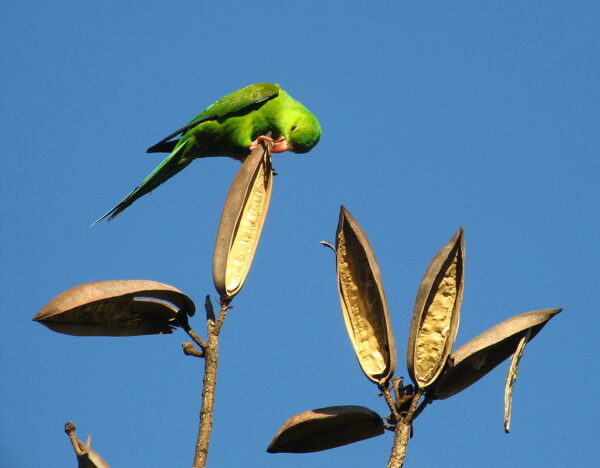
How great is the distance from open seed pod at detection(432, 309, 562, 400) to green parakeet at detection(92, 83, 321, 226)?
21.5 ft

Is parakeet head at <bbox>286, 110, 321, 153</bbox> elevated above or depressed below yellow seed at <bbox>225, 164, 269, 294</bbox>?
above

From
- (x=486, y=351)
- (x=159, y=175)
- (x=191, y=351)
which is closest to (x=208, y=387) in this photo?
(x=191, y=351)

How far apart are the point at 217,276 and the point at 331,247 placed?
39 cm

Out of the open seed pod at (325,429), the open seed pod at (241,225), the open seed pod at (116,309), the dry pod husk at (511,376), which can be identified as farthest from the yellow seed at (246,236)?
the dry pod husk at (511,376)

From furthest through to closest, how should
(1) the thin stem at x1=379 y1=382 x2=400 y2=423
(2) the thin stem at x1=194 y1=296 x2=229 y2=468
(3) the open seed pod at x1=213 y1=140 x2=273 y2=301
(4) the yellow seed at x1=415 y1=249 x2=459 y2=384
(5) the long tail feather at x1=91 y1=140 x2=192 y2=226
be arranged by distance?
(5) the long tail feather at x1=91 y1=140 x2=192 y2=226 < (3) the open seed pod at x1=213 y1=140 x2=273 y2=301 < (4) the yellow seed at x1=415 y1=249 x2=459 y2=384 < (1) the thin stem at x1=379 y1=382 x2=400 y2=423 < (2) the thin stem at x1=194 y1=296 x2=229 y2=468

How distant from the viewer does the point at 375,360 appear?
2.48 meters

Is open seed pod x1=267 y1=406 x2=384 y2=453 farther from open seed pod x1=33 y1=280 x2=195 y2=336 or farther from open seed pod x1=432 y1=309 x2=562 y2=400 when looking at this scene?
open seed pod x1=33 y1=280 x2=195 y2=336

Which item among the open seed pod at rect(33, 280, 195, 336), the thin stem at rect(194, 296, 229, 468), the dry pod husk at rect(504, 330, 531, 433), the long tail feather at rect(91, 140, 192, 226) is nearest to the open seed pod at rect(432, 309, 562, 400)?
the dry pod husk at rect(504, 330, 531, 433)

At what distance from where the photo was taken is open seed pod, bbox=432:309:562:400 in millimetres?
2408

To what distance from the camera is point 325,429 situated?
2420 mm

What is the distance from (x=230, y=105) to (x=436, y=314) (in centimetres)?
663

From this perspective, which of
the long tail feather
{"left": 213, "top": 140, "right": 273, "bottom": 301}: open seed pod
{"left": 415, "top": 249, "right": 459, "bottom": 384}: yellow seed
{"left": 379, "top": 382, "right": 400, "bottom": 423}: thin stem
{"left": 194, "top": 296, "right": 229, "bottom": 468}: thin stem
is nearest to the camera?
{"left": 194, "top": 296, "right": 229, "bottom": 468}: thin stem

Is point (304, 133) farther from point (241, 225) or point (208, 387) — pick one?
point (208, 387)

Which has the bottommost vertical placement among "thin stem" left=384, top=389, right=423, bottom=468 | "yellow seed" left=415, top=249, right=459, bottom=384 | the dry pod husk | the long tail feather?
"thin stem" left=384, top=389, right=423, bottom=468
